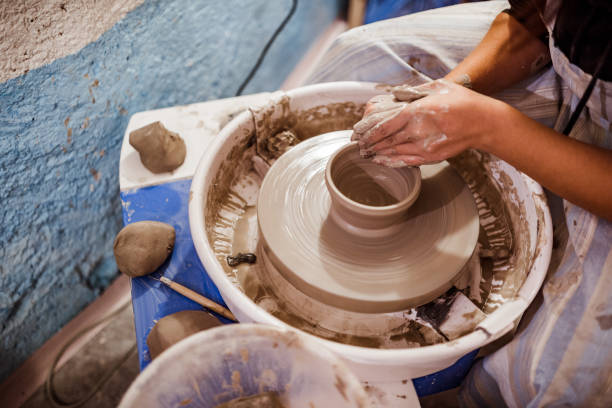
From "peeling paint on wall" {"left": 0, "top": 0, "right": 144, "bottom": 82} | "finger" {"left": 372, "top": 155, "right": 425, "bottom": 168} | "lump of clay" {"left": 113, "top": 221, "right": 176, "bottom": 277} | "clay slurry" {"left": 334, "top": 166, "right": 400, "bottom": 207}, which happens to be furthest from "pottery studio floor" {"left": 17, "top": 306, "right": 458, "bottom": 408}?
"finger" {"left": 372, "top": 155, "right": 425, "bottom": 168}

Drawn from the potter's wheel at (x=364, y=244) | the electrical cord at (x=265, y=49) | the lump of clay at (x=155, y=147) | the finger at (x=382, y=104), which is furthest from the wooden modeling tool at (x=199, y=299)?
the electrical cord at (x=265, y=49)

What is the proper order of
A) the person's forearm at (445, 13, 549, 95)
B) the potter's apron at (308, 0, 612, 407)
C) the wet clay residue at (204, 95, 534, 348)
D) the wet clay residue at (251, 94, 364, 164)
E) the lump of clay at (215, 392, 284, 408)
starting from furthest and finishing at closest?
the wet clay residue at (251, 94, 364, 164) → the person's forearm at (445, 13, 549, 95) → the wet clay residue at (204, 95, 534, 348) → the potter's apron at (308, 0, 612, 407) → the lump of clay at (215, 392, 284, 408)

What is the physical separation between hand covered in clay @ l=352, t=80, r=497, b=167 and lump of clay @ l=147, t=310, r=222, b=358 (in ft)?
2.12

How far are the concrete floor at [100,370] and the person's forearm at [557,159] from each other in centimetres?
161

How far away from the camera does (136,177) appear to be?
4.40 feet

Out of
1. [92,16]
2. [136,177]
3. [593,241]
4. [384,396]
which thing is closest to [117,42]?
[92,16]

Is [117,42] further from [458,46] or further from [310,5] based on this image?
[310,5]

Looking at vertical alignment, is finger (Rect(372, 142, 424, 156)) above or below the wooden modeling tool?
above

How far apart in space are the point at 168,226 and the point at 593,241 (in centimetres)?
117

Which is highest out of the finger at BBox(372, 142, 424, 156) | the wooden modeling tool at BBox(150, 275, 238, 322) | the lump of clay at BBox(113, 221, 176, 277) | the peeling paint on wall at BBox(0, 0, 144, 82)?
the peeling paint on wall at BBox(0, 0, 144, 82)

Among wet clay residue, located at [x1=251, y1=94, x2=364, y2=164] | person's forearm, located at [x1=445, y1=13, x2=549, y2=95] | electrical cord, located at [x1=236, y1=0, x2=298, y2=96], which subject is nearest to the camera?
person's forearm, located at [x1=445, y1=13, x2=549, y2=95]

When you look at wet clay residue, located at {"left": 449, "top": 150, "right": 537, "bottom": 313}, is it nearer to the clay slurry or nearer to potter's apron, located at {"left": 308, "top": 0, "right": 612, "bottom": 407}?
potter's apron, located at {"left": 308, "top": 0, "right": 612, "bottom": 407}

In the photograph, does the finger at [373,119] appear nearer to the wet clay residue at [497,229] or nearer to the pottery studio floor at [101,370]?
the wet clay residue at [497,229]

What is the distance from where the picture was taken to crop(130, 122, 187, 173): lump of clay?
1314mm
